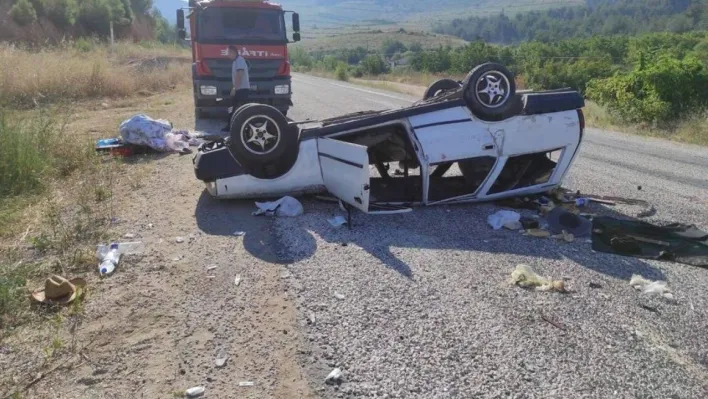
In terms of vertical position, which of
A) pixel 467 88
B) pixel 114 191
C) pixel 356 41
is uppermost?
pixel 356 41

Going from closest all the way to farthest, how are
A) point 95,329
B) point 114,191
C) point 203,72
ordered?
1. point 95,329
2. point 114,191
3. point 203,72

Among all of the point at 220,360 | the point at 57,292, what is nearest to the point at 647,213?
the point at 220,360

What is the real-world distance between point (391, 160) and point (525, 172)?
1.46 metres

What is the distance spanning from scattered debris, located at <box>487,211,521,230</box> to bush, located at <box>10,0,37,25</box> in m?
33.2

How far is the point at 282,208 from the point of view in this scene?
552 centimetres

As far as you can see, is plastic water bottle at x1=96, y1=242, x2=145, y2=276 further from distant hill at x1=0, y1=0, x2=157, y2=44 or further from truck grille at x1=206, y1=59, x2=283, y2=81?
distant hill at x1=0, y1=0, x2=157, y2=44

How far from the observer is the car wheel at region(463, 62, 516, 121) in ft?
18.1

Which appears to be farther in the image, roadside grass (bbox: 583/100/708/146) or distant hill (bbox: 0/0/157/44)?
distant hill (bbox: 0/0/157/44)

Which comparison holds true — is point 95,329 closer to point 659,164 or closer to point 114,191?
point 114,191

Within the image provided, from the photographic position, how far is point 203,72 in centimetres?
1163

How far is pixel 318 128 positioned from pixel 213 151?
1062 millimetres

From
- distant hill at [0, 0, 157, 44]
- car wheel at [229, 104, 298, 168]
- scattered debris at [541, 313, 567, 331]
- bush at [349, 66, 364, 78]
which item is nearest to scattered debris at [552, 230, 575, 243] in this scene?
scattered debris at [541, 313, 567, 331]

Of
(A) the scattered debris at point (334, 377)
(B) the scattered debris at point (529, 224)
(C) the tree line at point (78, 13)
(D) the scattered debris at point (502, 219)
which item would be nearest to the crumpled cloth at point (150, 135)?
(D) the scattered debris at point (502, 219)

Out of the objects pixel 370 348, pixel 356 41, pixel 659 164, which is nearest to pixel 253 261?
pixel 370 348
